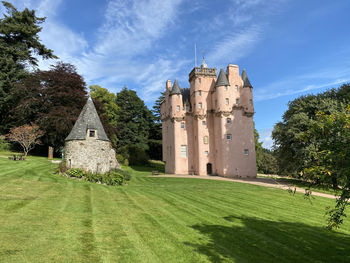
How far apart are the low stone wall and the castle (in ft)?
57.0

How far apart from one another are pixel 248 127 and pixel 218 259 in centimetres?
3294

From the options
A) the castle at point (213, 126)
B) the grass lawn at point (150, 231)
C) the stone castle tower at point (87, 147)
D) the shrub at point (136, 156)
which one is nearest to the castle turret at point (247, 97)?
the castle at point (213, 126)

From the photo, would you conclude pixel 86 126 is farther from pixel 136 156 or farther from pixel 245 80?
pixel 136 156

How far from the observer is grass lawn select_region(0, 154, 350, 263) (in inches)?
249

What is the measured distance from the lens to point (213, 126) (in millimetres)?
38938

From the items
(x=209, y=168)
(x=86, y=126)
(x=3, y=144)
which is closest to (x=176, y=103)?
(x=209, y=168)

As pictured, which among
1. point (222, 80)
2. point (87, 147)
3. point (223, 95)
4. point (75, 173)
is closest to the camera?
point (75, 173)

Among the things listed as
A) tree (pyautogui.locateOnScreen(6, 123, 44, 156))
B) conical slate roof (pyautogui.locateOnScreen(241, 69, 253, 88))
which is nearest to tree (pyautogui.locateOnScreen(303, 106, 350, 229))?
conical slate roof (pyautogui.locateOnScreen(241, 69, 253, 88))

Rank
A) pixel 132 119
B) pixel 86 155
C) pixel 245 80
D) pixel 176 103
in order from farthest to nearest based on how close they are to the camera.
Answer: pixel 132 119 → pixel 176 103 → pixel 245 80 → pixel 86 155

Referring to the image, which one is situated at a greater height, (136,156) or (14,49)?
(14,49)

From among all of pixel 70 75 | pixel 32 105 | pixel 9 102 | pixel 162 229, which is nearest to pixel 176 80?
pixel 70 75

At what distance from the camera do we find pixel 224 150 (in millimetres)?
35562

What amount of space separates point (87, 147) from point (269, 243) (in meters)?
19.1

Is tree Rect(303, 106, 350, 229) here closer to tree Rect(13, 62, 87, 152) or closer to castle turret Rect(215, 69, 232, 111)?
castle turret Rect(215, 69, 232, 111)
